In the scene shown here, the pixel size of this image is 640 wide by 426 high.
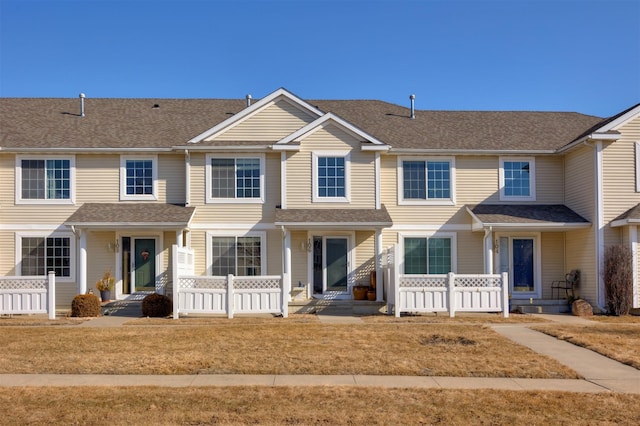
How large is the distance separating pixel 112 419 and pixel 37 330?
8806 mm

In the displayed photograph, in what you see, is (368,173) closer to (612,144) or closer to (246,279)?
(246,279)

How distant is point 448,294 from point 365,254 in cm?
371

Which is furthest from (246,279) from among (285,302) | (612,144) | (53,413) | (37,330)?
(612,144)

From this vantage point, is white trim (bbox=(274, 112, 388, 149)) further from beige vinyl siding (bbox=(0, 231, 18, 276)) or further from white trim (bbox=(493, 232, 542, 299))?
beige vinyl siding (bbox=(0, 231, 18, 276))

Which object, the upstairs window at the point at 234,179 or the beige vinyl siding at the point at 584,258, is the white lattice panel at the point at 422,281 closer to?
the beige vinyl siding at the point at 584,258

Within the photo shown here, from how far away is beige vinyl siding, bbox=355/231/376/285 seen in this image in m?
21.1

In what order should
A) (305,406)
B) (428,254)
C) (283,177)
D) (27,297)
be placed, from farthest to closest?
(428,254)
(283,177)
(27,297)
(305,406)

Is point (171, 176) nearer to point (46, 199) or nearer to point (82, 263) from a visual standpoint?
point (82, 263)

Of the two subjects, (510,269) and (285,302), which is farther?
(510,269)

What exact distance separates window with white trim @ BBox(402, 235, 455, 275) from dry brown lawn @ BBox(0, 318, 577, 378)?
5.45m

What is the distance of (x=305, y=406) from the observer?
8.71 meters

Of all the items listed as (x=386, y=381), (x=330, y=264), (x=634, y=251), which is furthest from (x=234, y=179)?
(x=634, y=251)

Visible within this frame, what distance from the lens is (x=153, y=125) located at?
909 inches

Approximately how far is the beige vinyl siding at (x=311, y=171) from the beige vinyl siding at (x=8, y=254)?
9.06 m
